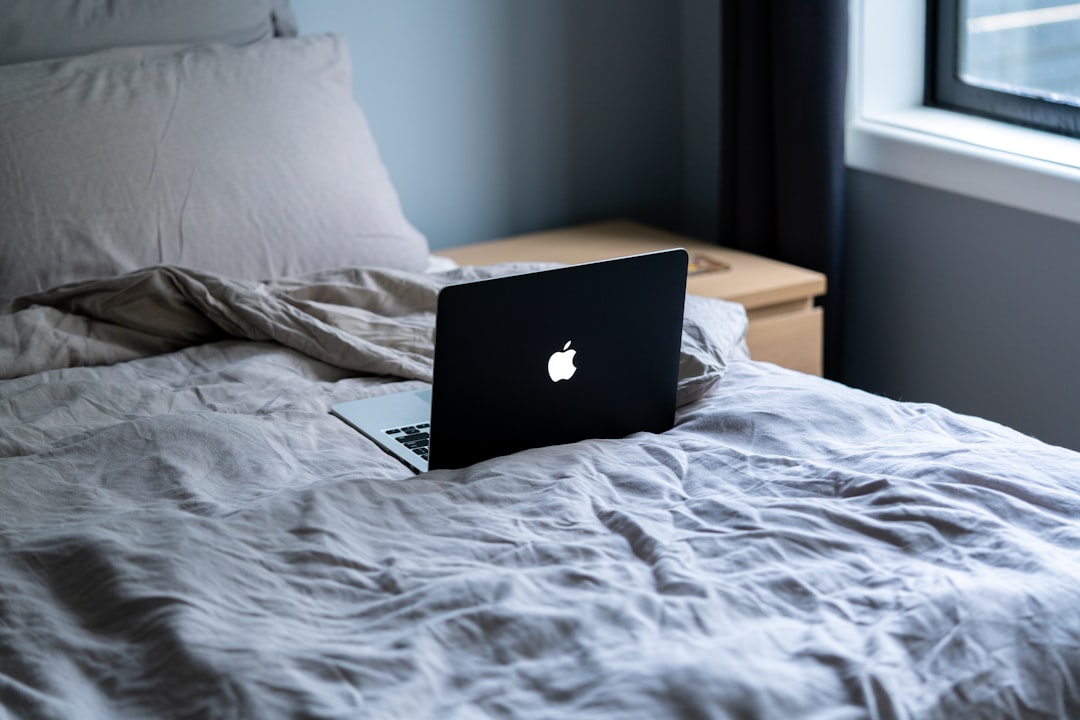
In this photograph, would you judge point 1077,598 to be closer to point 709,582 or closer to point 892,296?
point 709,582

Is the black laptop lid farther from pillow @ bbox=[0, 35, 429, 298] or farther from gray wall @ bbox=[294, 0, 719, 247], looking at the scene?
gray wall @ bbox=[294, 0, 719, 247]

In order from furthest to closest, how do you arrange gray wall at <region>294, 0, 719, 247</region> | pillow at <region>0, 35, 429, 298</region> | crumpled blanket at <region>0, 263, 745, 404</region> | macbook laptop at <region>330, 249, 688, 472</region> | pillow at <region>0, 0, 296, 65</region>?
gray wall at <region>294, 0, 719, 247</region> → pillow at <region>0, 0, 296, 65</region> → pillow at <region>0, 35, 429, 298</region> → crumpled blanket at <region>0, 263, 745, 404</region> → macbook laptop at <region>330, 249, 688, 472</region>

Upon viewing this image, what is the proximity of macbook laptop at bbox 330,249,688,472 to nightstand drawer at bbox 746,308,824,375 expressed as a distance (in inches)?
32.2

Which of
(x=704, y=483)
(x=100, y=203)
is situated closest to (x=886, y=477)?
(x=704, y=483)

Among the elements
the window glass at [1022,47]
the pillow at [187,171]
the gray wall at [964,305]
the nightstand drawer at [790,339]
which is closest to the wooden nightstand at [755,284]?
the nightstand drawer at [790,339]

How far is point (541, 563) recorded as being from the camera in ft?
3.51

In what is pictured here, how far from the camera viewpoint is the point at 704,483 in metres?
1.23

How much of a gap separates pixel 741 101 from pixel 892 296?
0.47 m

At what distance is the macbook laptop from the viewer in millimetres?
1209

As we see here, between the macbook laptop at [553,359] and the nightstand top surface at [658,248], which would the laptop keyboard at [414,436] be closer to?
the macbook laptop at [553,359]

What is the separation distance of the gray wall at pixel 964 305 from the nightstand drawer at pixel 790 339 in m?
0.21

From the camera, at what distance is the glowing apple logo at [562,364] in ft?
4.19

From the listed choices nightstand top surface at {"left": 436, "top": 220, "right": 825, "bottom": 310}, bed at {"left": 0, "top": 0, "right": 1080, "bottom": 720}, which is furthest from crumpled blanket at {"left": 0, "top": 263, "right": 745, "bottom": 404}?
nightstand top surface at {"left": 436, "top": 220, "right": 825, "bottom": 310}

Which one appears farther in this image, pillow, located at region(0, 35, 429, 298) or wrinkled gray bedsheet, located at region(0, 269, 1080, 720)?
pillow, located at region(0, 35, 429, 298)
